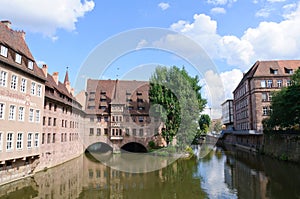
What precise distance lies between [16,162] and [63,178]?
4467 mm

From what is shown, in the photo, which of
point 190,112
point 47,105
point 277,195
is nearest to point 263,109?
point 190,112

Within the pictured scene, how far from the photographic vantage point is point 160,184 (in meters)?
20.8

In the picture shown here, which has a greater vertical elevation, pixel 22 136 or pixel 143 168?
pixel 22 136

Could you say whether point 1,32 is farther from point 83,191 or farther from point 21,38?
point 83,191

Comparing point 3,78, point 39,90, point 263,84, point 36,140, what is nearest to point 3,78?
point 3,78

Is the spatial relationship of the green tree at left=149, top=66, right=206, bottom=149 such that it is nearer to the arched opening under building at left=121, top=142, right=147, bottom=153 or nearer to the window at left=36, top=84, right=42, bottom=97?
the arched opening under building at left=121, top=142, right=147, bottom=153

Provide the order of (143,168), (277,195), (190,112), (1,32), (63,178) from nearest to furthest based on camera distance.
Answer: (277,195)
(1,32)
(63,178)
(143,168)
(190,112)

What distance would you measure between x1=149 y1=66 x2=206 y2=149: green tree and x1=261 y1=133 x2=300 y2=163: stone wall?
486 inches

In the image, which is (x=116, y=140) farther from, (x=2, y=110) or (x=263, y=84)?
(x=263, y=84)

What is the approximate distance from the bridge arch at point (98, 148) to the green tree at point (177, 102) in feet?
45.4

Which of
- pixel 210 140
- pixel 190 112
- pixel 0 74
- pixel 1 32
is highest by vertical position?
pixel 1 32

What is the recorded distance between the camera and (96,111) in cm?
4528

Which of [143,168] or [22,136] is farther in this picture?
[143,168]

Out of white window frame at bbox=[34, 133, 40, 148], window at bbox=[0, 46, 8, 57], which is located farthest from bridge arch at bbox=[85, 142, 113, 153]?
window at bbox=[0, 46, 8, 57]
